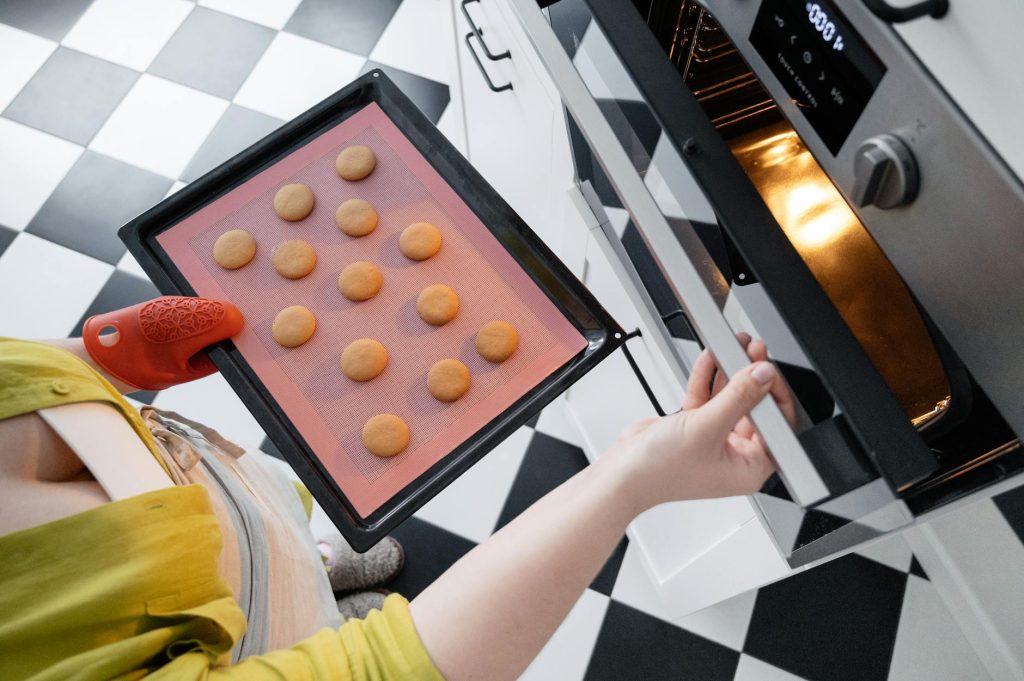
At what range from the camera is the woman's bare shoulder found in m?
0.58

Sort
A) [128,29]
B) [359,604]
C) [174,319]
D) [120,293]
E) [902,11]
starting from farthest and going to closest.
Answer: [128,29] < [120,293] < [359,604] < [174,319] < [902,11]

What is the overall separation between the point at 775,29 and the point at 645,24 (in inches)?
6.7

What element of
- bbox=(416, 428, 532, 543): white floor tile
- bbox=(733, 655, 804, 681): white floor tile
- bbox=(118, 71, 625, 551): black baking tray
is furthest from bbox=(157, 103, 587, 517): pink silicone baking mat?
bbox=(733, 655, 804, 681): white floor tile

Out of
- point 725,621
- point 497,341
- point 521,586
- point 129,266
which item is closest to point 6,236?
point 129,266

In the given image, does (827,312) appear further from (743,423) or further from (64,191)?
(64,191)

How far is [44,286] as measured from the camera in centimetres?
170

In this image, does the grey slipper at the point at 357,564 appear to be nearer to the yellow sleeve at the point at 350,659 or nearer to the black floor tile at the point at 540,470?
the black floor tile at the point at 540,470

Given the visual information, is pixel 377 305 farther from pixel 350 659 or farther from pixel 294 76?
pixel 294 76

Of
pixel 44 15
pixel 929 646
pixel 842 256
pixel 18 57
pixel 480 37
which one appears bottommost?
pixel 929 646

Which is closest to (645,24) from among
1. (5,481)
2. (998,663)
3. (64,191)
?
(5,481)

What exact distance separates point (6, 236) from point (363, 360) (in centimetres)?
140

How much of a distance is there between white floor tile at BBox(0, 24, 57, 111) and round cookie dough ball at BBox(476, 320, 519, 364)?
178cm

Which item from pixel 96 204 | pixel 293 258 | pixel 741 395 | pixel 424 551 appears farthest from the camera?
pixel 96 204

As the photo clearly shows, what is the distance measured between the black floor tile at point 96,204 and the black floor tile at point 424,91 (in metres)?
0.66
